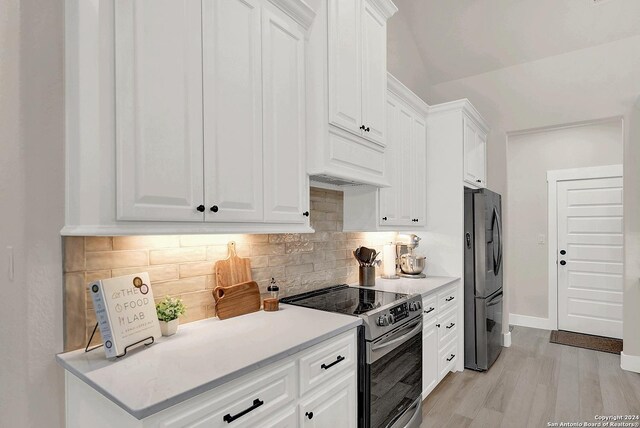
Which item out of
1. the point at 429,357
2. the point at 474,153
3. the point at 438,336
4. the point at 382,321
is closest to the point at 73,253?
the point at 382,321

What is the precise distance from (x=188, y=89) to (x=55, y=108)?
0.47m

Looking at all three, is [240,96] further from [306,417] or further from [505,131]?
[505,131]

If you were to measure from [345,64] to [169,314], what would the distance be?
1691mm

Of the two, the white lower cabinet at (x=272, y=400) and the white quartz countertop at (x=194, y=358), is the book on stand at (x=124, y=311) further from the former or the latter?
the white lower cabinet at (x=272, y=400)

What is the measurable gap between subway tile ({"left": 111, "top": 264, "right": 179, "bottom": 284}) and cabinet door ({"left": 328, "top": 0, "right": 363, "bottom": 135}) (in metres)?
1.16

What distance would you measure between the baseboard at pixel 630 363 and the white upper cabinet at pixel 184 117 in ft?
11.9

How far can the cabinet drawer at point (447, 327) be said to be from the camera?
9.46ft

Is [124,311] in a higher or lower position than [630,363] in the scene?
higher

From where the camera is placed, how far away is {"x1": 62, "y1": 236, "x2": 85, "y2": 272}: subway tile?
51.8 inches

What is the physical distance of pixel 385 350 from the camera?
6.38ft

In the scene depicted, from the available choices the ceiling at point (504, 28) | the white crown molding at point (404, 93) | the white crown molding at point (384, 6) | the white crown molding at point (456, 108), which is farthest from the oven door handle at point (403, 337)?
the ceiling at point (504, 28)

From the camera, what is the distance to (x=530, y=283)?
16.2 ft

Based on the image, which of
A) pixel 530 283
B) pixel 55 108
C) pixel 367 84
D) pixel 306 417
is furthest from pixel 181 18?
pixel 530 283

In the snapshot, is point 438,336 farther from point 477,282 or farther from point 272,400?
point 272,400
